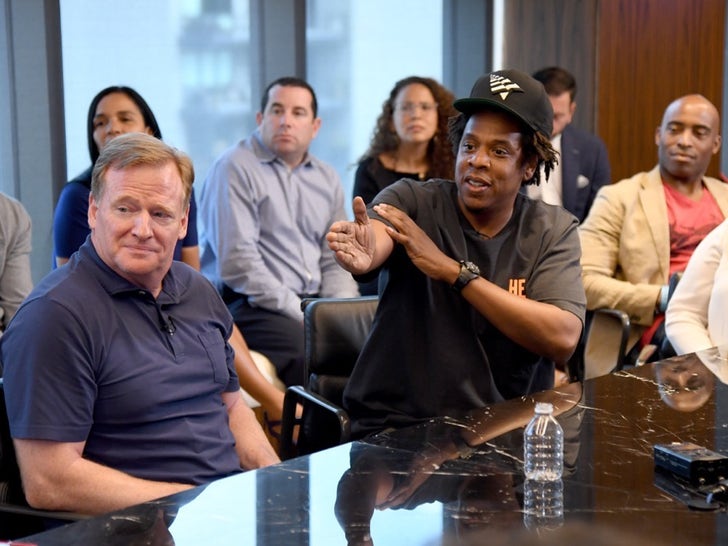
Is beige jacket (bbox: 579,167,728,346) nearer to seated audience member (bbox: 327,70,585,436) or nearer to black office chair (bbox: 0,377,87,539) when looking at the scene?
seated audience member (bbox: 327,70,585,436)

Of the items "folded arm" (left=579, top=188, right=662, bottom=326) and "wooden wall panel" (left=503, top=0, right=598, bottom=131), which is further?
"wooden wall panel" (left=503, top=0, right=598, bottom=131)

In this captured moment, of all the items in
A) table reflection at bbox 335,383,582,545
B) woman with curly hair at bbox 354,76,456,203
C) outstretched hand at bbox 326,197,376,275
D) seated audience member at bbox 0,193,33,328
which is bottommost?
table reflection at bbox 335,383,582,545

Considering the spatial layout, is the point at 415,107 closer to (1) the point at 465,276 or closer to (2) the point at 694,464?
(1) the point at 465,276

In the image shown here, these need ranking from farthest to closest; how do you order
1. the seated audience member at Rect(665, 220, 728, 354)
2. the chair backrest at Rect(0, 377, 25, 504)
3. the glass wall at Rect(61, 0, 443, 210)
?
the glass wall at Rect(61, 0, 443, 210) < the seated audience member at Rect(665, 220, 728, 354) < the chair backrest at Rect(0, 377, 25, 504)

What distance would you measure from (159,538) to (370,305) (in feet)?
5.12

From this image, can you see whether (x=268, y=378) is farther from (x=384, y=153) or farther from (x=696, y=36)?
(x=696, y=36)

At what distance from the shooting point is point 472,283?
95.3 inches

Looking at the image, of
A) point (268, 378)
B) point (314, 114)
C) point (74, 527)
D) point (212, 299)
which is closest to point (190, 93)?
point (314, 114)

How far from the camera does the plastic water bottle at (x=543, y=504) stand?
1.51 m

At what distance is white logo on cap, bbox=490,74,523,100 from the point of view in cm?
253

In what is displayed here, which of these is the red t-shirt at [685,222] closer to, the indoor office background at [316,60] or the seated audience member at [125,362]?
the indoor office background at [316,60]

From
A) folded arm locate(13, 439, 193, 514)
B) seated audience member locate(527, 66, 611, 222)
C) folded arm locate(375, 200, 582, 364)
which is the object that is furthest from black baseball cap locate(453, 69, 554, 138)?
seated audience member locate(527, 66, 611, 222)

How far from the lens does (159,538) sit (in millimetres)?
1420

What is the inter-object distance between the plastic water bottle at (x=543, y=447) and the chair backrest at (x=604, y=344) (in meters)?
2.09
